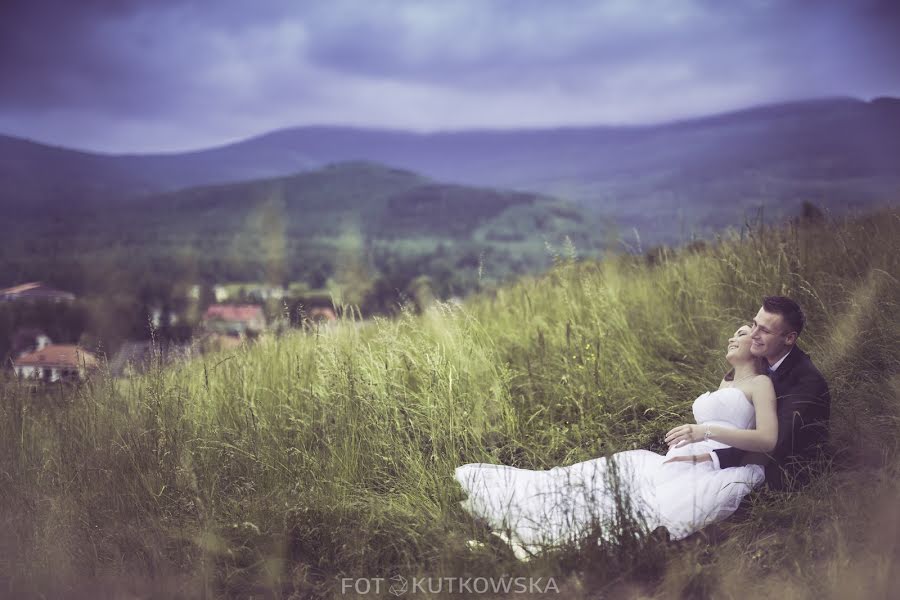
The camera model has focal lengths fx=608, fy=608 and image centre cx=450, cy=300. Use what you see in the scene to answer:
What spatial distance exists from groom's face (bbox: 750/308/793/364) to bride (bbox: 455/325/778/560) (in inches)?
2.0

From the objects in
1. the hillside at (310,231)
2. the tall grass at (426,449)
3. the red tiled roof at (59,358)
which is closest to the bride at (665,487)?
the tall grass at (426,449)

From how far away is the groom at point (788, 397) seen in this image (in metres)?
3.13

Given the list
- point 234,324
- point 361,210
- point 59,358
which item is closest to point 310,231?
point 361,210

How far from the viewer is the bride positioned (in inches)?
116

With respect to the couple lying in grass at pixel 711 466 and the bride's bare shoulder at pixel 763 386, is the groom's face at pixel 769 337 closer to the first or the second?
the couple lying in grass at pixel 711 466

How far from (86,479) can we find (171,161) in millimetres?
218921

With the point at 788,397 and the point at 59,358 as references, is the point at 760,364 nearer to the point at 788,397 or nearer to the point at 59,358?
the point at 788,397

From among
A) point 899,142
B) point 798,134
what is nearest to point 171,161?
point 798,134

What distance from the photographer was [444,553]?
9.43 ft

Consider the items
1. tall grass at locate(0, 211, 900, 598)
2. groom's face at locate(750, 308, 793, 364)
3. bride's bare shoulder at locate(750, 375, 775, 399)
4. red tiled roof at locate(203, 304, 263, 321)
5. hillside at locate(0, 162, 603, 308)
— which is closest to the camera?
tall grass at locate(0, 211, 900, 598)

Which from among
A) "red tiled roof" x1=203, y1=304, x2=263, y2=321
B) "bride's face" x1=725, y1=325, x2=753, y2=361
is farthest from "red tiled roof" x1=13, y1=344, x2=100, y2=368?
"bride's face" x1=725, y1=325, x2=753, y2=361

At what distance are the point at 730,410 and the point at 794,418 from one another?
0.99ft

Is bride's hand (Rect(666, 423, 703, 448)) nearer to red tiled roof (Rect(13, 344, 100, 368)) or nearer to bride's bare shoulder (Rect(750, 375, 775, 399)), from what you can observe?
bride's bare shoulder (Rect(750, 375, 775, 399))

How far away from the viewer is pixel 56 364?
4914 millimetres
